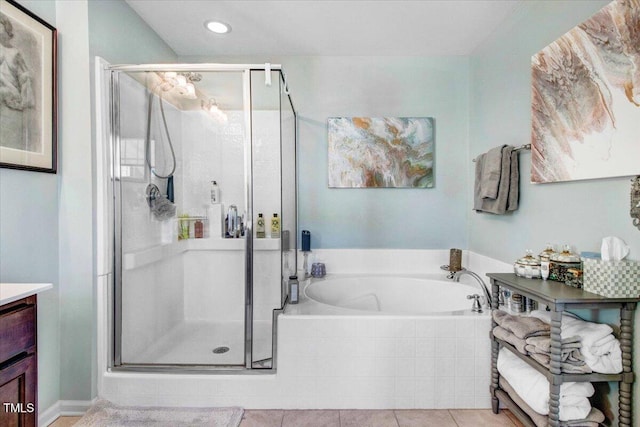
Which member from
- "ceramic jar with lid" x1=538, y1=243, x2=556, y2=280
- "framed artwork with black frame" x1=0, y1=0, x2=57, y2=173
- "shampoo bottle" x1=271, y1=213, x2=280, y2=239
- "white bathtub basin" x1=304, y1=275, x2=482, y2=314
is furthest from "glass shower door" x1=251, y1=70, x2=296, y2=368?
"ceramic jar with lid" x1=538, y1=243, x2=556, y2=280

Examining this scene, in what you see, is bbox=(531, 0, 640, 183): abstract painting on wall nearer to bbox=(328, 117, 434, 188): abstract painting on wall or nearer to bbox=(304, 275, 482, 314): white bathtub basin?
bbox=(328, 117, 434, 188): abstract painting on wall

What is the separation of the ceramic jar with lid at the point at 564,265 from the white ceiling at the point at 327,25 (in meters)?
1.58

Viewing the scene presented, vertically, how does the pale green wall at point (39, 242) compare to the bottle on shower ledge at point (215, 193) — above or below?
below

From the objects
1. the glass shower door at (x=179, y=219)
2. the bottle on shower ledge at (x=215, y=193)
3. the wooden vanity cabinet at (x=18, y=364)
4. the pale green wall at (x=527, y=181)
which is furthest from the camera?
the bottle on shower ledge at (x=215, y=193)

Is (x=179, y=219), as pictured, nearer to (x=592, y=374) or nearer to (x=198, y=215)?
(x=198, y=215)

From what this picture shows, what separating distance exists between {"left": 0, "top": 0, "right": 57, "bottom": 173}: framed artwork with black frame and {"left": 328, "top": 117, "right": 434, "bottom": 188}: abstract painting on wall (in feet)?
6.04

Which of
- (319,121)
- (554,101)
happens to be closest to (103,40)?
(319,121)

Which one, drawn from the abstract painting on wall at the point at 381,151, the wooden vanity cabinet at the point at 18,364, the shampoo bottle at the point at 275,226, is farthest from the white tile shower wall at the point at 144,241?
the abstract painting on wall at the point at 381,151

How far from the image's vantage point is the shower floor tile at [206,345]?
6.13ft

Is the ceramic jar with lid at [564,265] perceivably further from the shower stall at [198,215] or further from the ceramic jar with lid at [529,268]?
the shower stall at [198,215]

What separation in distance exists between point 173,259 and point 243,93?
1194 millimetres

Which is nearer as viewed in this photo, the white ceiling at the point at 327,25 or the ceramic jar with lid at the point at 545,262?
the ceramic jar with lid at the point at 545,262

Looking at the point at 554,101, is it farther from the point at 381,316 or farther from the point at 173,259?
the point at 173,259

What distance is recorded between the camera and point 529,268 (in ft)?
5.38
